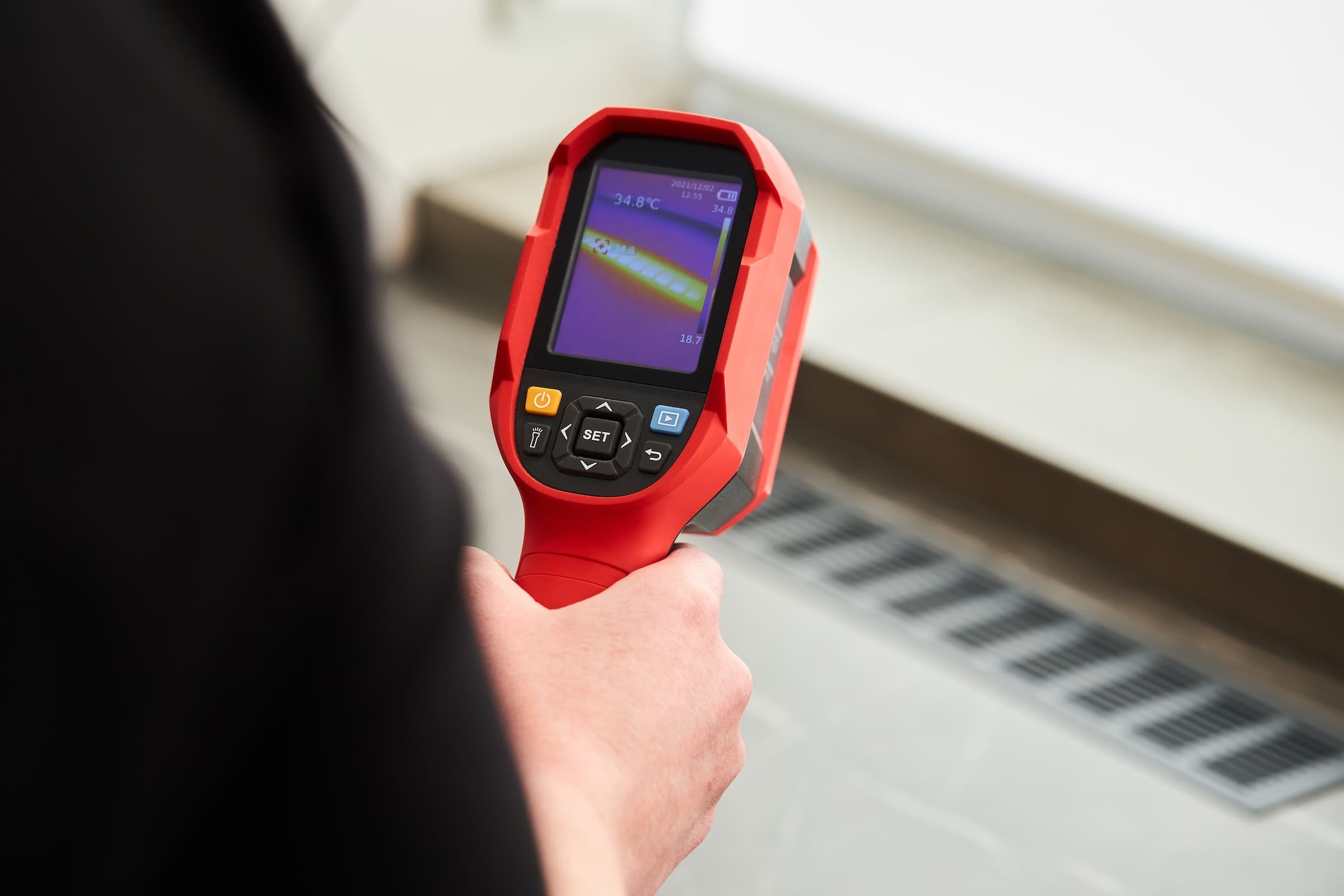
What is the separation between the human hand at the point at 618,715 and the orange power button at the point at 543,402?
0.13 meters

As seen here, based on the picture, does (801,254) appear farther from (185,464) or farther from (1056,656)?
(1056,656)

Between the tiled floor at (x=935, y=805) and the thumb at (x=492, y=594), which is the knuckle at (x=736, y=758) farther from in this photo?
the tiled floor at (x=935, y=805)

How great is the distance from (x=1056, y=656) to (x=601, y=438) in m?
0.66

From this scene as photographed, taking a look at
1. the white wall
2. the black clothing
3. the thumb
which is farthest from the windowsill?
the black clothing

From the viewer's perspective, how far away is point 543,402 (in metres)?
0.60

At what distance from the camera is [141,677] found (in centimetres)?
20

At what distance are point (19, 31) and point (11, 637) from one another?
0.31 ft

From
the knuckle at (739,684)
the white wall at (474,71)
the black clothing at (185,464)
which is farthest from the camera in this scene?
the white wall at (474,71)

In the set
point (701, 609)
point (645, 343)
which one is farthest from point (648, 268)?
point (701, 609)

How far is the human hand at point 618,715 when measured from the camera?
36 cm

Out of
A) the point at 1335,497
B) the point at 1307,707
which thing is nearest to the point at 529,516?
the point at 1307,707

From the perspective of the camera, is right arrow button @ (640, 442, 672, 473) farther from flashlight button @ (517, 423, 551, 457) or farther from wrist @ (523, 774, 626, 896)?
wrist @ (523, 774, 626, 896)

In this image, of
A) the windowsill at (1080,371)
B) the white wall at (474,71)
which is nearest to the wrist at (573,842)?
the windowsill at (1080,371)

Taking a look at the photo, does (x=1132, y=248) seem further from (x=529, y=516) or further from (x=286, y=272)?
(x=286, y=272)
